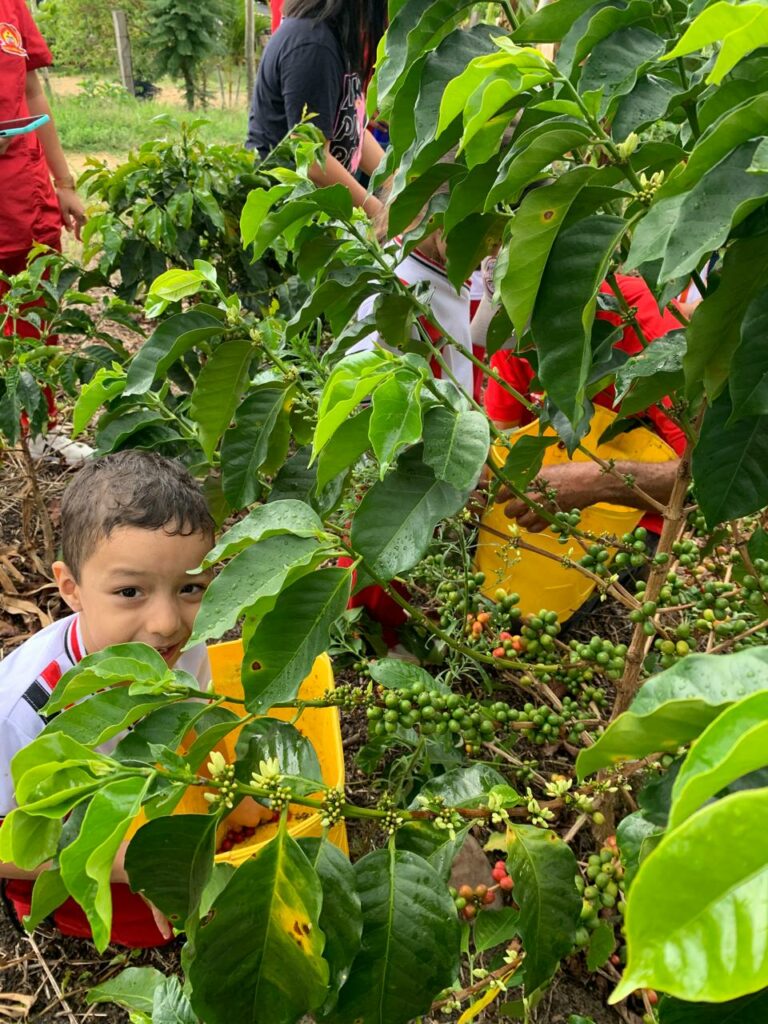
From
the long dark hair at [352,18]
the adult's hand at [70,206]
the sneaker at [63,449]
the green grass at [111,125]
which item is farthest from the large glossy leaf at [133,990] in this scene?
the green grass at [111,125]

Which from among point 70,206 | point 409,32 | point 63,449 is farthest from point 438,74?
point 70,206

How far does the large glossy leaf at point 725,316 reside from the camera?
61cm

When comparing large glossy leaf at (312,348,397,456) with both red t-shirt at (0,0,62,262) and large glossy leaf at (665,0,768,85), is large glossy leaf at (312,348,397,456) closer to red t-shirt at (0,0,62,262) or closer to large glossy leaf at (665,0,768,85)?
large glossy leaf at (665,0,768,85)

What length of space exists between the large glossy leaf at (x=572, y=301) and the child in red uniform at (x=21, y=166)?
192cm

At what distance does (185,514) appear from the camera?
1.30 m

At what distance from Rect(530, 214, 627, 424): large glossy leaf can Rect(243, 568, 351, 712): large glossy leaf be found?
259 mm

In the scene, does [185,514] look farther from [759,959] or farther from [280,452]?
[759,959]

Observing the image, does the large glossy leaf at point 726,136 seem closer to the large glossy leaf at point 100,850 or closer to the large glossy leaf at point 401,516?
the large glossy leaf at point 401,516

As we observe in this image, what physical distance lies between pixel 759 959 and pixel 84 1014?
1.57m

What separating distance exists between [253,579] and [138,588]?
0.63 metres

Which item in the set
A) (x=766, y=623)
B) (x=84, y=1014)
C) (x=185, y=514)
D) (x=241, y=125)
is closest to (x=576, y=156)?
(x=766, y=623)

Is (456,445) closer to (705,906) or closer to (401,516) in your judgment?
(401,516)

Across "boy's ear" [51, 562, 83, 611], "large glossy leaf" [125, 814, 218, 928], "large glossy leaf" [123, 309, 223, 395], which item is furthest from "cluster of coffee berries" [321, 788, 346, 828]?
"boy's ear" [51, 562, 83, 611]

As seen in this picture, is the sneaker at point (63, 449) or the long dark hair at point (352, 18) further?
the sneaker at point (63, 449)
